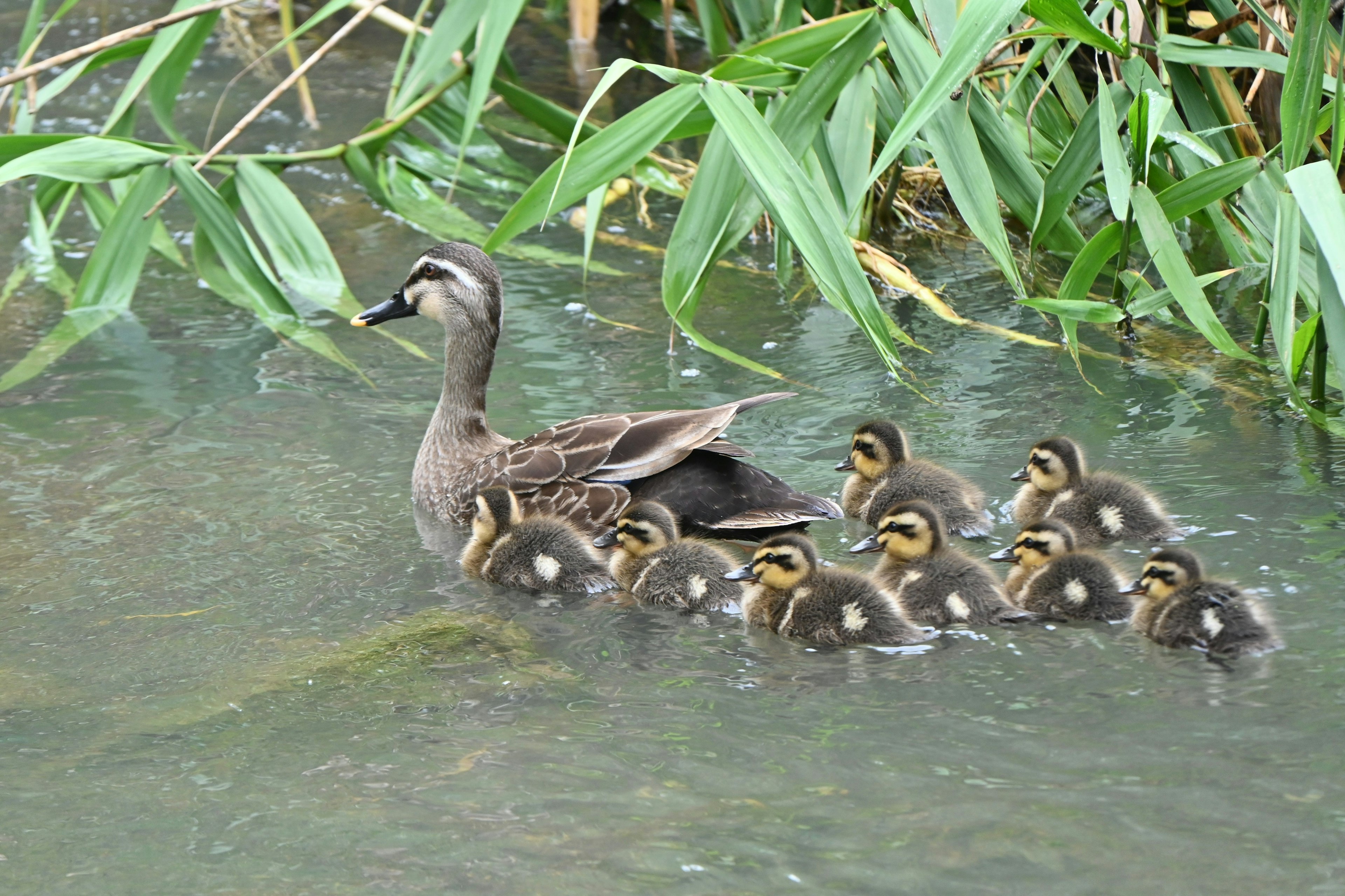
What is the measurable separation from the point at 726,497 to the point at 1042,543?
3.14 ft

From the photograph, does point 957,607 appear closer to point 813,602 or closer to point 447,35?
point 813,602

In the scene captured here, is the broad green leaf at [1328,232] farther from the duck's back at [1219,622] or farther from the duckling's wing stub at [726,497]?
the duckling's wing stub at [726,497]

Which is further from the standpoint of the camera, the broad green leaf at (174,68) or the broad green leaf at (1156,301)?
the broad green leaf at (174,68)

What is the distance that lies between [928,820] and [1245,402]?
8.77 feet

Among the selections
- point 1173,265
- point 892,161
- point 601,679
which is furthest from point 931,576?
point 892,161

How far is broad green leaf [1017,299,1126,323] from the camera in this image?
4.37 metres

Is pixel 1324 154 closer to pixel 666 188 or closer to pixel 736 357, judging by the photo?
pixel 736 357

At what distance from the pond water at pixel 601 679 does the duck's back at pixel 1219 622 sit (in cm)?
5

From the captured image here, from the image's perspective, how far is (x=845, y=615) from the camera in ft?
12.1

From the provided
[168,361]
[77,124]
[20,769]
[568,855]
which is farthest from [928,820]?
[77,124]

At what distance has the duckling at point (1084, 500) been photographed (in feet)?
13.5

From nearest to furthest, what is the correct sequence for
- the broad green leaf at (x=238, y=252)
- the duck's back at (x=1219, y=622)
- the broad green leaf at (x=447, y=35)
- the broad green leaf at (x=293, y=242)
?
the duck's back at (x=1219, y=622) < the broad green leaf at (x=238, y=252) < the broad green leaf at (x=447, y=35) < the broad green leaf at (x=293, y=242)

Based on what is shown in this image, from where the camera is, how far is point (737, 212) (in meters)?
4.71

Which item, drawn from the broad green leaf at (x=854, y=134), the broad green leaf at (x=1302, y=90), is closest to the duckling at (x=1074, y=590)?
the broad green leaf at (x=1302, y=90)
